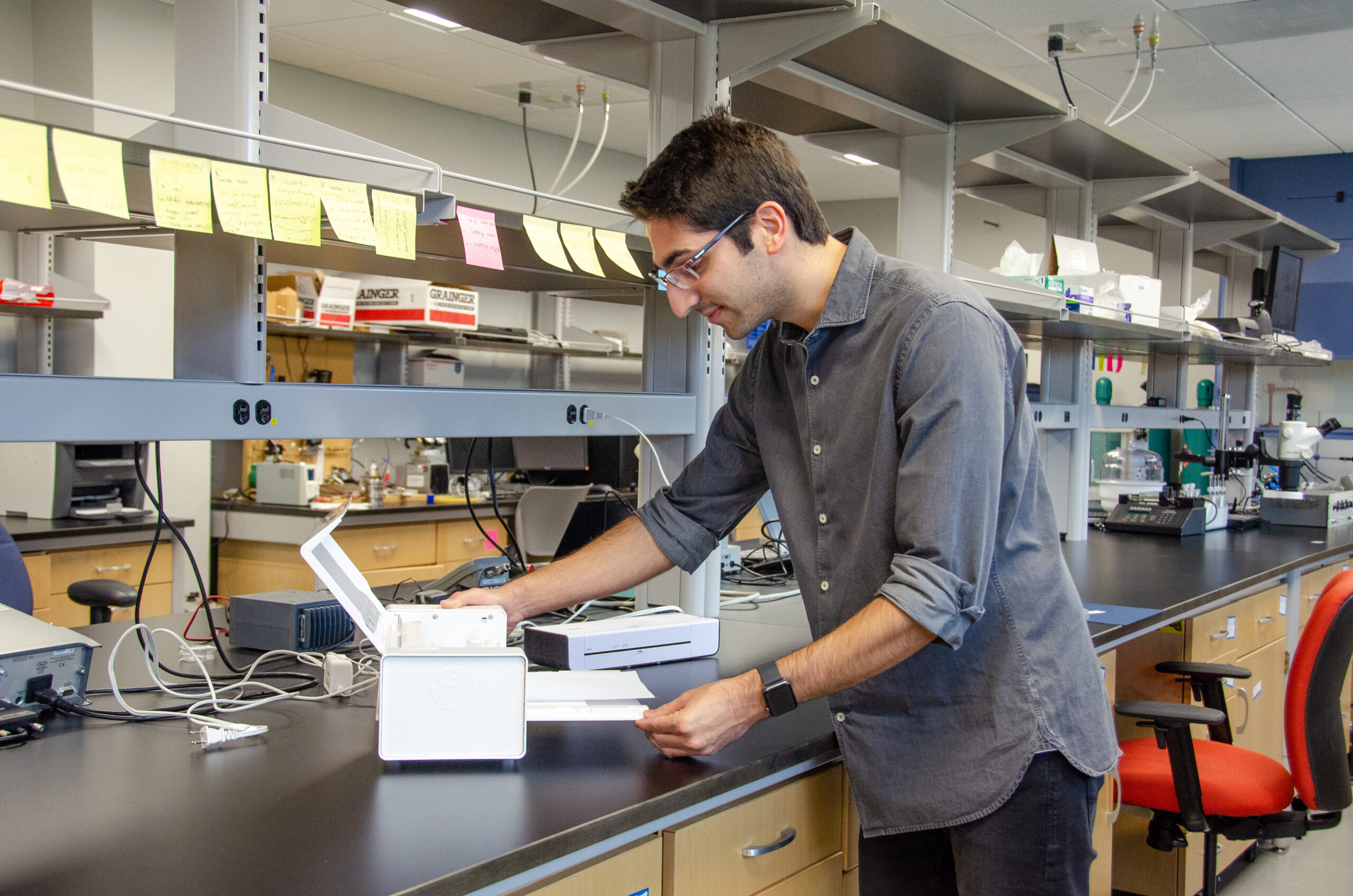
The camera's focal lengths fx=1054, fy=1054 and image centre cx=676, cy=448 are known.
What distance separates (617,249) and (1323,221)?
6148mm

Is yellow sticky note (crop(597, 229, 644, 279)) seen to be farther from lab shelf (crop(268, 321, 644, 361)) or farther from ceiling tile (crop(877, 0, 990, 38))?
lab shelf (crop(268, 321, 644, 361))

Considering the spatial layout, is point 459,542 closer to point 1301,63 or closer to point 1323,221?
point 1301,63

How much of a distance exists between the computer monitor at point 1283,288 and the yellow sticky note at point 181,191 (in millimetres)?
4296

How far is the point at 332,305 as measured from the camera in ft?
14.7

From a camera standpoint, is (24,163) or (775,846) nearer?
(24,163)

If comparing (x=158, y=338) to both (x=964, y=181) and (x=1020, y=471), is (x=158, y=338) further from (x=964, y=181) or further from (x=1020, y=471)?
(x=1020, y=471)

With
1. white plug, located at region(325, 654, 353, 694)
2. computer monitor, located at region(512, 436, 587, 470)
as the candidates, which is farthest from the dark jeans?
computer monitor, located at region(512, 436, 587, 470)

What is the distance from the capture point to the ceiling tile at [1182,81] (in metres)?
4.55

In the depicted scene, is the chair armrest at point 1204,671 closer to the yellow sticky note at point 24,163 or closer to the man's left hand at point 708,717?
the man's left hand at point 708,717

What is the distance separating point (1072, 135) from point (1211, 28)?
189 centimetres

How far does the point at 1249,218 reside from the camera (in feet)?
13.6

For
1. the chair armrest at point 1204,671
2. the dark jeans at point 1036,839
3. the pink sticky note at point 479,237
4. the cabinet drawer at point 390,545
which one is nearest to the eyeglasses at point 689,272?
the pink sticky note at point 479,237

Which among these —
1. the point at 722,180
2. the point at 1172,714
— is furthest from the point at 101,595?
the point at 1172,714

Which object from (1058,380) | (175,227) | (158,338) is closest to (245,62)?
(175,227)
